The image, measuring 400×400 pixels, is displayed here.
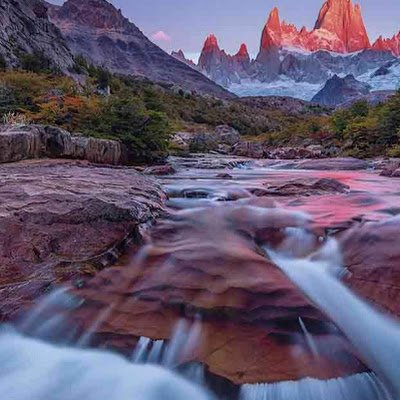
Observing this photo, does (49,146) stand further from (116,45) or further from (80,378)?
(116,45)

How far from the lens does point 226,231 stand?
14.9 ft

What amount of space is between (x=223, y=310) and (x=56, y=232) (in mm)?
1760

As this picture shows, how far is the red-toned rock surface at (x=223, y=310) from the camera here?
101 inches

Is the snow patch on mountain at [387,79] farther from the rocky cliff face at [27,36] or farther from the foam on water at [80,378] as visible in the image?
the foam on water at [80,378]

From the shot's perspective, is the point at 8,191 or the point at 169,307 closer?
the point at 169,307

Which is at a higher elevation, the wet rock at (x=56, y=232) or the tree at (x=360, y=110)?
the tree at (x=360, y=110)

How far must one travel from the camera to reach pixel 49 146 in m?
10.5

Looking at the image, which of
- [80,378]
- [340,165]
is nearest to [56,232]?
[80,378]

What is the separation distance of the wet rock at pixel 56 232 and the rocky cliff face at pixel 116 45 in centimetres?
12228

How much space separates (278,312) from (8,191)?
10.4 ft

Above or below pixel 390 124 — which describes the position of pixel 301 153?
below

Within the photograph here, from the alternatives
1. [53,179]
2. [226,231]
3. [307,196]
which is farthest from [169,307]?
[307,196]

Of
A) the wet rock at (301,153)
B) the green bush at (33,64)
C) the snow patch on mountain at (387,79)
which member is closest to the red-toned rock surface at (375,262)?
the wet rock at (301,153)

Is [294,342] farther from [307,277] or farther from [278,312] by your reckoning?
[307,277]
